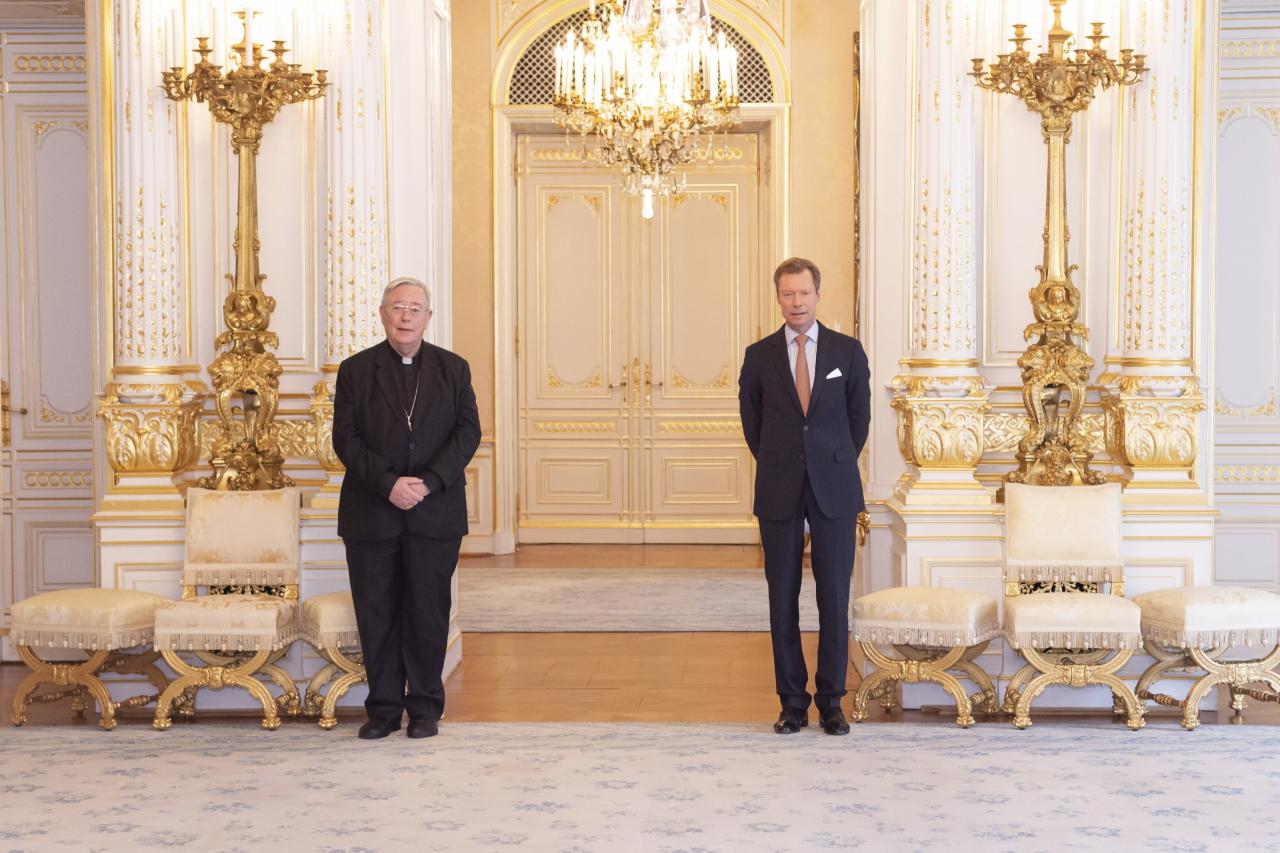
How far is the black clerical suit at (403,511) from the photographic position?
5.41 metres

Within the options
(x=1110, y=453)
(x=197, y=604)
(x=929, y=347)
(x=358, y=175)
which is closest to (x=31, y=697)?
(x=197, y=604)

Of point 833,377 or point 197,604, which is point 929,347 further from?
point 197,604

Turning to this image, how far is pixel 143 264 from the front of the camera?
20.0 ft

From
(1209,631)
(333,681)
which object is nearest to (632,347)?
(333,681)

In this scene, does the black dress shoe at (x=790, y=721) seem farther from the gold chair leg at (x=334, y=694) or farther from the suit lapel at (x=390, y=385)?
the suit lapel at (x=390, y=385)

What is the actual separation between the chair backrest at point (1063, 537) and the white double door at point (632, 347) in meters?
5.54

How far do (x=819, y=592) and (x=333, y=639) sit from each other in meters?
1.73

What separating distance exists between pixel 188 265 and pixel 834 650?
9.68 feet

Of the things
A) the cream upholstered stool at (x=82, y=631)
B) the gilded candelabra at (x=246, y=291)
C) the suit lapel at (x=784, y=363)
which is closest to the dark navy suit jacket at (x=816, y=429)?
the suit lapel at (x=784, y=363)

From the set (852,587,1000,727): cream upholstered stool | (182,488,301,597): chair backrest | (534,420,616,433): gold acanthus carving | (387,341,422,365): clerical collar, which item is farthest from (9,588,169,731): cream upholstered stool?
(534,420,616,433): gold acanthus carving

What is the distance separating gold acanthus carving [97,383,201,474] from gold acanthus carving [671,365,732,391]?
225 inches

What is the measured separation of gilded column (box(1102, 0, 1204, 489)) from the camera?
604 centimetres

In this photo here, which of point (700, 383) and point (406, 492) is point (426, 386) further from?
point (700, 383)

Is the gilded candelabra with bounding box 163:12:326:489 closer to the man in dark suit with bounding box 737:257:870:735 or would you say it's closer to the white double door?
the man in dark suit with bounding box 737:257:870:735
